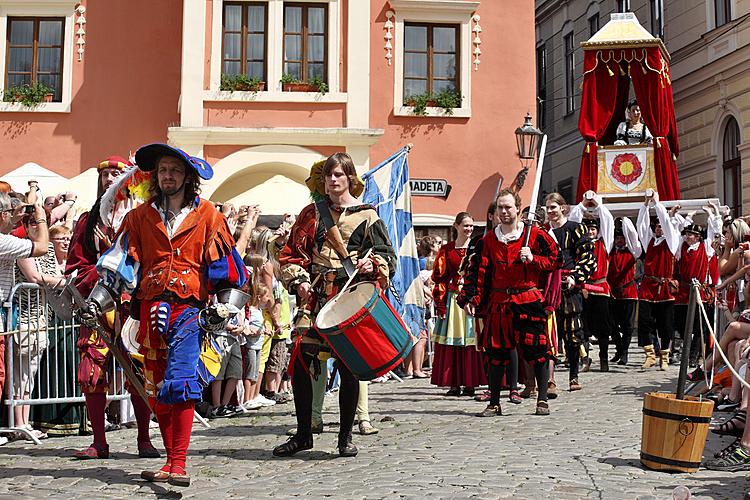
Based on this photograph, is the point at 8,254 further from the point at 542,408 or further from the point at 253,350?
the point at 542,408

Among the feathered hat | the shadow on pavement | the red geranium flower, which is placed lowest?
the shadow on pavement

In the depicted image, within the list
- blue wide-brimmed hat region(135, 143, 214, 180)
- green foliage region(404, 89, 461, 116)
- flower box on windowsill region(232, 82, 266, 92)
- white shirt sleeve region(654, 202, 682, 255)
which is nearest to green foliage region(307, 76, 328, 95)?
flower box on windowsill region(232, 82, 266, 92)

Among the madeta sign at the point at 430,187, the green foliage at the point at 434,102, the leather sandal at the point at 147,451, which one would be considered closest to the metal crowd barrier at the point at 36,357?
the leather sandal at the point at 147,451

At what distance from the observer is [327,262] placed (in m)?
7.20

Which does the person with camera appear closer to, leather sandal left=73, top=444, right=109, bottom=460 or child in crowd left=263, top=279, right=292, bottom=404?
leather sandal left=73, top=444, right=109, bottom=460

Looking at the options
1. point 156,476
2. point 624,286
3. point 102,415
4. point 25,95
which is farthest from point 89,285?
point 25,95

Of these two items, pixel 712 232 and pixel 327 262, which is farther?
pixel 712 232

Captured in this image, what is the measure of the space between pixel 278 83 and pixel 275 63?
0.40 m

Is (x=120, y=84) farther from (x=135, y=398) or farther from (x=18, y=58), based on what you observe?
(x=135, y=398)

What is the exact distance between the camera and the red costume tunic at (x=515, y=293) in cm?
915

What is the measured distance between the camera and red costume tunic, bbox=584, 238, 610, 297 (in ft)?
43.1

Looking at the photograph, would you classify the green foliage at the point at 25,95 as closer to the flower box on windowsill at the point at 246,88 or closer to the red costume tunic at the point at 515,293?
Answer: the flower box on windowsill at the point at 246,88

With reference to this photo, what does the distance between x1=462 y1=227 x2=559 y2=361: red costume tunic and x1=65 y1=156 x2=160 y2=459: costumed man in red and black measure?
11.2 feet

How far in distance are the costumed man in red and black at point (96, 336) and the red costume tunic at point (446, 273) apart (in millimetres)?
4885
